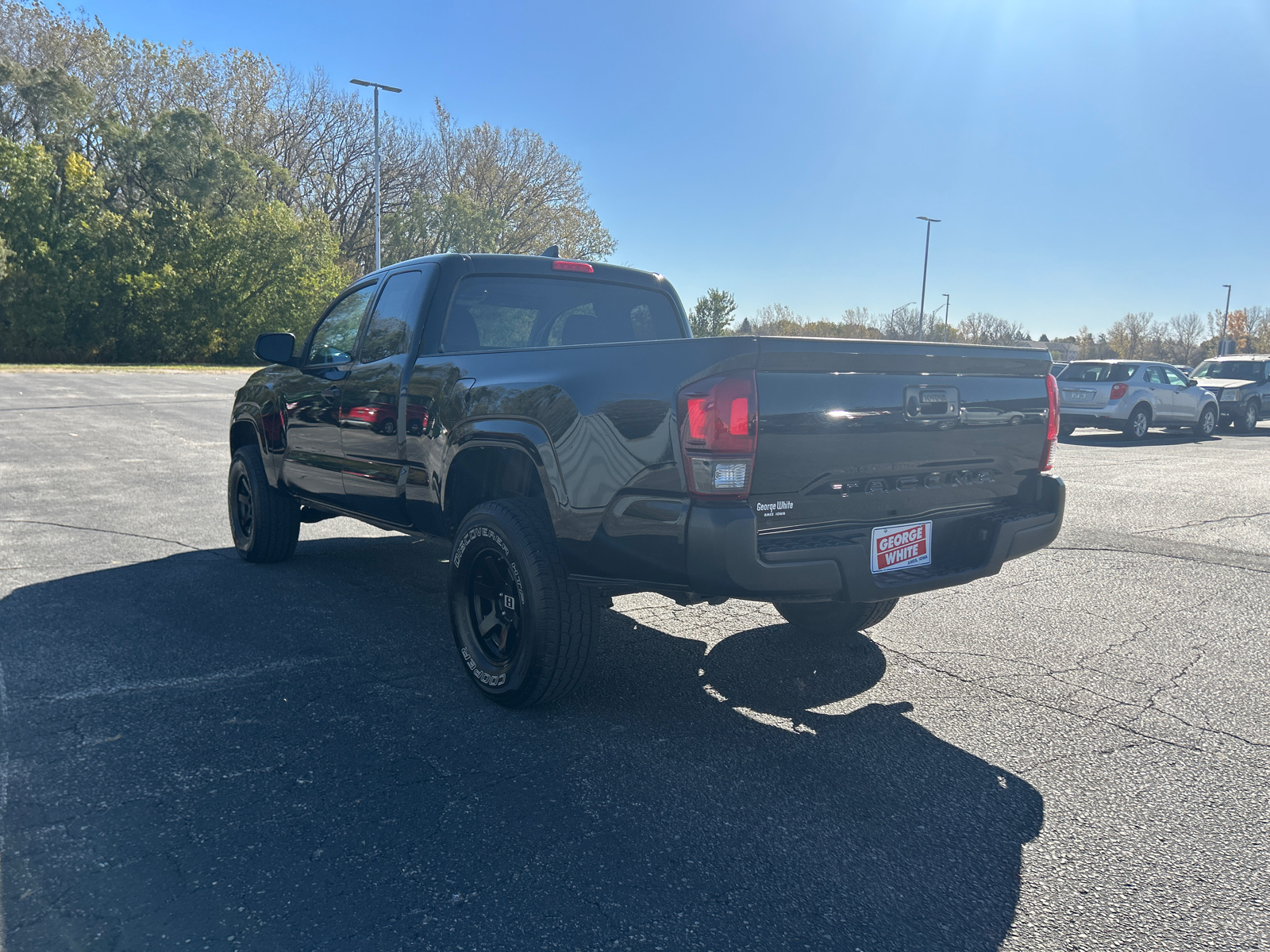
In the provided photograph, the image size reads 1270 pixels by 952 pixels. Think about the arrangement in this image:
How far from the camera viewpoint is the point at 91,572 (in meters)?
5.69

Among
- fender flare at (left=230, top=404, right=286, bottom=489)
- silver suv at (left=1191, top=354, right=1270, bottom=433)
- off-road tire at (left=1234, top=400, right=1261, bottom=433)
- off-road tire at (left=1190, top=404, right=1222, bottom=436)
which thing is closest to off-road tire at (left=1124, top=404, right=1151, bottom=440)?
off-road tire at (left=1190, top=404, right=1222, bottom=436)

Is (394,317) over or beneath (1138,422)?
over

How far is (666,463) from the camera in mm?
3086

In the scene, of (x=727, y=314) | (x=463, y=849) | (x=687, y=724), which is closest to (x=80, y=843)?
(x=463, y=849)

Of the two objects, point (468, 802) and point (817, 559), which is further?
point (817, 559)

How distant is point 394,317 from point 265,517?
6.37ft

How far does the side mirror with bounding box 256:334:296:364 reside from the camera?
5.48 m

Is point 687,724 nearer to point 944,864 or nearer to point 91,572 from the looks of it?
point 944,864

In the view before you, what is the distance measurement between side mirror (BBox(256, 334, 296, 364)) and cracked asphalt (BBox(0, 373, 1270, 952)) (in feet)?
4.57

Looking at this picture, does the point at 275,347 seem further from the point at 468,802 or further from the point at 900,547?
the point at 900,547

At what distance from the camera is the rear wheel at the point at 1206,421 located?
1905 centimetres

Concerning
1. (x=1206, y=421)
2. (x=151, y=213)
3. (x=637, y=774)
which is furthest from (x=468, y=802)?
(x=151, y=213)

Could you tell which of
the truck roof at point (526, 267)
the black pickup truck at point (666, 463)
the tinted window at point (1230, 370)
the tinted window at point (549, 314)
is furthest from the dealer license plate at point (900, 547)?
the tinted window at point (1230, 370)

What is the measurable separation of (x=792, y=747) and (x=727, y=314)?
234ft
